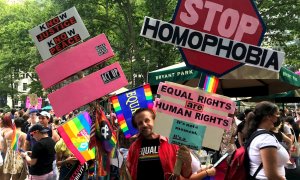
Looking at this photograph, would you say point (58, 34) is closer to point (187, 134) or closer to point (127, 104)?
point (127, 104)

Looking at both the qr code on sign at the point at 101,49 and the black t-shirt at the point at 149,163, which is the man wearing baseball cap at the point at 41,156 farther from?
the black t-shirt at the point at 149,163

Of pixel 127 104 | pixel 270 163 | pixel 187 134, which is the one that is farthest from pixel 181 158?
pixel 127 104

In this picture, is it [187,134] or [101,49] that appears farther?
[101,49]

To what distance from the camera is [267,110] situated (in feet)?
13.8

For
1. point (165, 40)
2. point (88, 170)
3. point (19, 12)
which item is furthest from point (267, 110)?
Answer: point (19, 12)

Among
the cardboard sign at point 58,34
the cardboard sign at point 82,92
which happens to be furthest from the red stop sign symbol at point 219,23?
the cardboard sign at point 58,34

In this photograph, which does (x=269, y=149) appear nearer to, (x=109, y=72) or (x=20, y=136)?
(x=109, y=72)

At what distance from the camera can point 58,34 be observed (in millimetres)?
5129

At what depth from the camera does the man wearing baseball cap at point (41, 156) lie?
7078 mm

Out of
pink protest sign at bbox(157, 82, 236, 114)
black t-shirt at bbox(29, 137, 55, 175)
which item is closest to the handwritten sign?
pink protest sign at bbox(157, 82, 236, 114)

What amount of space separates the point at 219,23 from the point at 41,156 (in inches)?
173

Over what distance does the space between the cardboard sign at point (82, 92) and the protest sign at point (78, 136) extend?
0.24 m

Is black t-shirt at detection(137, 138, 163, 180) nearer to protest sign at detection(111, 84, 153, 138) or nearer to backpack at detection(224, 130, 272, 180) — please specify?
backpack at detection(224, 130, 272, 180)

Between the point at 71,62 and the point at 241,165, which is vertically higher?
the point at 71,62
